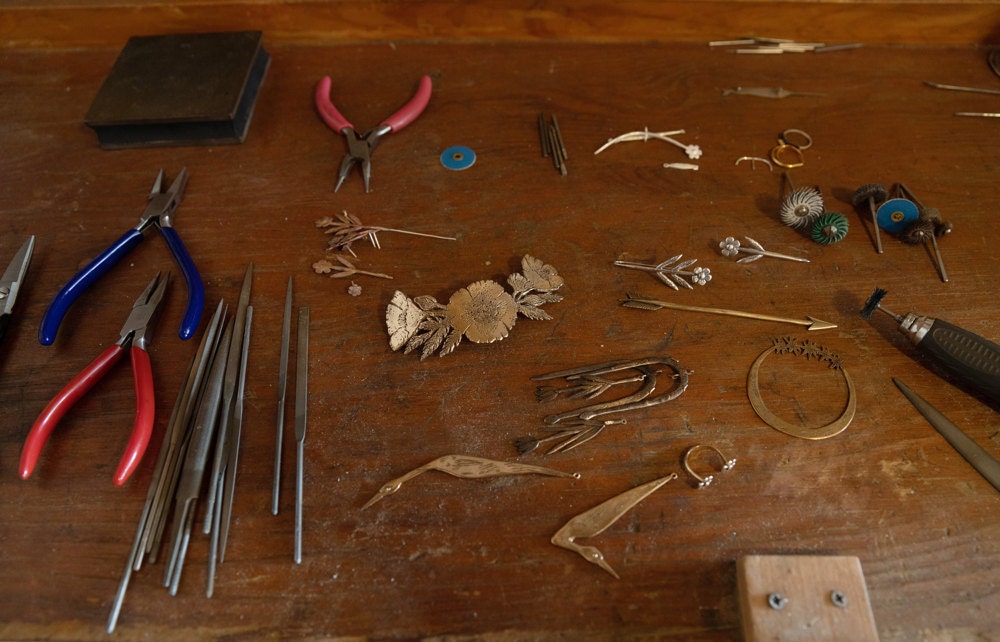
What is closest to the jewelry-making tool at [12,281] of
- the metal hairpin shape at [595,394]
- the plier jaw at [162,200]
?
the plier jaw at [162,200]

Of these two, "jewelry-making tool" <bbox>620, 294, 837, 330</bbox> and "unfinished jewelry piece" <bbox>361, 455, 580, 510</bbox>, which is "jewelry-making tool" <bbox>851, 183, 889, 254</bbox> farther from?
"unfinished jewelry piece" <bbox>361, 455, 580, 510</bbox>

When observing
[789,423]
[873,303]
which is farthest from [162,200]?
[873,303]

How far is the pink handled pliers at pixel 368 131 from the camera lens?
1.64m

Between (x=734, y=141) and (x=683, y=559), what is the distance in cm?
114

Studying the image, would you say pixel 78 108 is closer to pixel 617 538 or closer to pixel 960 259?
pixel 617 538

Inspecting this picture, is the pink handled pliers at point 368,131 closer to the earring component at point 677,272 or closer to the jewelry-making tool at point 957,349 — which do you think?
the earring component at point 677,272

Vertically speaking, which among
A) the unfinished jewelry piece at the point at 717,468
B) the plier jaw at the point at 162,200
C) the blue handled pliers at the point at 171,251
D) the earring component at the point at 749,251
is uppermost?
the earring component at the point at 749,251

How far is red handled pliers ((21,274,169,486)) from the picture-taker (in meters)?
1.17

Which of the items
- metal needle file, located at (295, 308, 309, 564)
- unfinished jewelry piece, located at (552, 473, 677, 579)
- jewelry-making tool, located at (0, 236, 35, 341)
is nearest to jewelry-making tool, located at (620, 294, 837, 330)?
unfinished jewelry piece, located at (552, 473, 677, 579)

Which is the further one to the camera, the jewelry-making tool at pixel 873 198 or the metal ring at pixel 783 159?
the metal ring at pixel 783 159

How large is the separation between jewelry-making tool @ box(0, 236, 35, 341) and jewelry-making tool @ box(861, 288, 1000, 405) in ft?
6.22

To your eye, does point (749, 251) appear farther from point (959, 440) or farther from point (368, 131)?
→ point (368, 131)

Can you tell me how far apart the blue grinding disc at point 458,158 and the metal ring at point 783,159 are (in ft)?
2.63

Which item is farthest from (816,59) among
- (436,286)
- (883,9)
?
(436,286)
